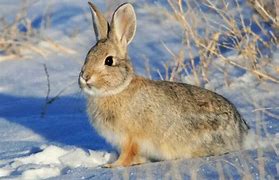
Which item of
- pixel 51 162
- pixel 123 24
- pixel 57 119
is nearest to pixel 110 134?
pixel 51 162

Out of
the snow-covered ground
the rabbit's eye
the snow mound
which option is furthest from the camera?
the rabbit's eye

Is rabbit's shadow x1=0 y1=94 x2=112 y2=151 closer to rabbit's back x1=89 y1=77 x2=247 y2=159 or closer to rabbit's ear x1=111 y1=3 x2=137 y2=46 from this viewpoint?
rabbit's back x1=89 y1=77 x2=247 y2=159

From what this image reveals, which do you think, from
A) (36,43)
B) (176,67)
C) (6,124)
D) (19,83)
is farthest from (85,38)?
(6,124)

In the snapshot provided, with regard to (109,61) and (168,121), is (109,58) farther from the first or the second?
(168,121)

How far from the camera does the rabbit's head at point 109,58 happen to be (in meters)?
4.74

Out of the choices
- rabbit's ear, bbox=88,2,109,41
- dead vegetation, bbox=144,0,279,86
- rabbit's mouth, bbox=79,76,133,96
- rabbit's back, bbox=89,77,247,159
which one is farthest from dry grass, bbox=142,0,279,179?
rabbit's mouth, bbox=79,76,133,96

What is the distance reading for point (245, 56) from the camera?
6.13 metres

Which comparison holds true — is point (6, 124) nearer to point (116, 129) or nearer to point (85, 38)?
point (116, 129)

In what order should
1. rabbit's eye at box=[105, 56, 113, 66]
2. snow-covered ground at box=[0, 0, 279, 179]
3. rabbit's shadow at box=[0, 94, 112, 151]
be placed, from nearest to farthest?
snow-covered ground at box=[0, 0, 279, 179], rabbit's eye at box=[105, 56, 113, 66], rabbit's shadow at box=[0, 94, 112, 151]

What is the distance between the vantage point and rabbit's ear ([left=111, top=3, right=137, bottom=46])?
16.4ft

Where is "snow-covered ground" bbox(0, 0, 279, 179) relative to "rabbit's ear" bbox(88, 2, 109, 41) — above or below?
below

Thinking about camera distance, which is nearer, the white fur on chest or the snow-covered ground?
the snow-covered ground

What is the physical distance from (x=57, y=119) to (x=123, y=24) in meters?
1.11

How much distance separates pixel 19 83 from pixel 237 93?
1927mm
